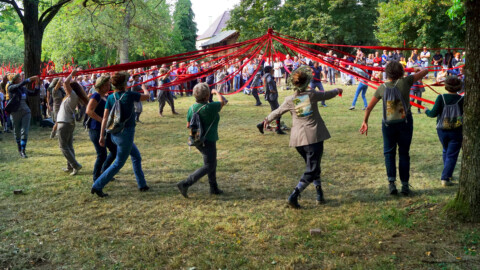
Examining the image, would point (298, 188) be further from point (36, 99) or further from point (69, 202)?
point (36, 99)

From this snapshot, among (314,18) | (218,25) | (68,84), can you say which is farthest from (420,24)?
(218,25)

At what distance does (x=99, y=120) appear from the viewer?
19.5 ft

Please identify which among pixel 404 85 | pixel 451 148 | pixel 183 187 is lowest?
pixel 183 187

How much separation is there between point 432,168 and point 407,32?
23652 mm

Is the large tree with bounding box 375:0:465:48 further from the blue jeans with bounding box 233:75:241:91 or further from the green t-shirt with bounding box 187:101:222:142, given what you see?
the green t-shirt with bounding box 187:101:222:142

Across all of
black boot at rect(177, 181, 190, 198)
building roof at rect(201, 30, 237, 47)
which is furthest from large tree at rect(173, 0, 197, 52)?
black boot at rect(177, 181, 190, 198)

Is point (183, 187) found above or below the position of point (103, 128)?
below

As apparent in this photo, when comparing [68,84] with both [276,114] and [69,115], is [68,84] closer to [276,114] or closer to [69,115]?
[69,115]

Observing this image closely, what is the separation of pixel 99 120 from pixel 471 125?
187 inches

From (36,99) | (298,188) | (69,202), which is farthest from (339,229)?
(36,99)

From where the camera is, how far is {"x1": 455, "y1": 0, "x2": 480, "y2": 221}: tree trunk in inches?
165

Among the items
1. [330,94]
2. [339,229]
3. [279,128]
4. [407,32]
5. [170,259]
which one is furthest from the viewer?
[407,32]

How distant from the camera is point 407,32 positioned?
2775 centimetres

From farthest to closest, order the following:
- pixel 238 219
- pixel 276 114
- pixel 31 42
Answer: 1. pixel 31 42
2. pixel 276 114
3. pixel 238 219
